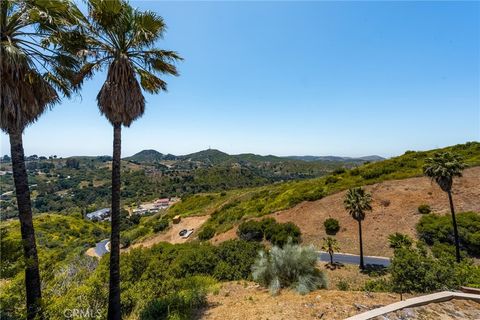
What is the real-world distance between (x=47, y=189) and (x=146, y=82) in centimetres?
17439

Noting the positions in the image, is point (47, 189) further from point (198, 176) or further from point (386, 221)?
point (386, 221)

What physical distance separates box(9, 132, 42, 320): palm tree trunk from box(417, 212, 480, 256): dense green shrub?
1349 inches

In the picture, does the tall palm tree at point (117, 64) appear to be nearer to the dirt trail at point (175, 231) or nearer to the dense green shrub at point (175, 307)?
the dense green shrub at point (175, 307)

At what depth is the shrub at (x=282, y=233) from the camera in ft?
113

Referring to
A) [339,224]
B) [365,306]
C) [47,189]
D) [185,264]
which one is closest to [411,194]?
[339,224]

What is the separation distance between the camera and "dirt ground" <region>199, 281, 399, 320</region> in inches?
302

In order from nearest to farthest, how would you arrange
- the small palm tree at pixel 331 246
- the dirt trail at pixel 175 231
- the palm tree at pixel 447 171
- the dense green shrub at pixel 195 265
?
the dense green shrub at pixel 195 265 → the palm tree at pixel 447 171 → the small palm tree at pixel 331 246 → the dirt trail at pixel 175 231

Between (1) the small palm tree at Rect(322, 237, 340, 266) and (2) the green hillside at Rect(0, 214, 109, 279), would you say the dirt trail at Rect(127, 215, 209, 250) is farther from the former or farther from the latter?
(1) the small palm tree at Rect(322, 237, 340, 266)

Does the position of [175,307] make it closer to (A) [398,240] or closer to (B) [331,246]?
(B) [331,246]

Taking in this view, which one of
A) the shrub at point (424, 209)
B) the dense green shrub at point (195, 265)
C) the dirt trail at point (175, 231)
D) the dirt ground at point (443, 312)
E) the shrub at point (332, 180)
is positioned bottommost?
the dirt trail at point (175, 231)

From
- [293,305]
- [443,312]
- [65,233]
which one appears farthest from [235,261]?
[65,233]

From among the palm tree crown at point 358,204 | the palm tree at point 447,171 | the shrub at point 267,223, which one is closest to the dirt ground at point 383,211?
the shrub at point 267,223

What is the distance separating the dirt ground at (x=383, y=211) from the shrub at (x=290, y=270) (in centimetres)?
2323

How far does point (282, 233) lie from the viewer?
35250 mm
